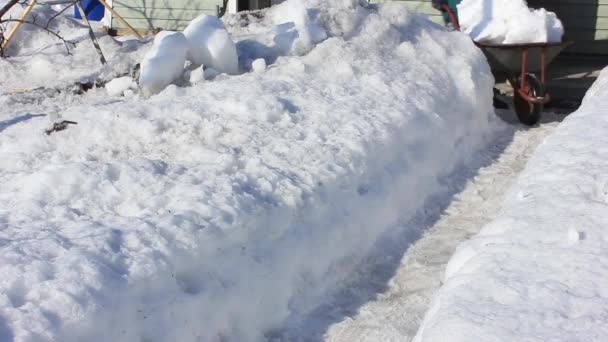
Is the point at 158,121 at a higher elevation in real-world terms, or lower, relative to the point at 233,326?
higher

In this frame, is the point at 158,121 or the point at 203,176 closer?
the point at 203,176

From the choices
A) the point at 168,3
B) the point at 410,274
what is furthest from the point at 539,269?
the point at 168,3

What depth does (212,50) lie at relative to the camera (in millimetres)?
5969


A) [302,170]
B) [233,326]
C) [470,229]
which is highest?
[302,170]

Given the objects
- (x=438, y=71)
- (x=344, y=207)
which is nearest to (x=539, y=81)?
(x=438, y=71)

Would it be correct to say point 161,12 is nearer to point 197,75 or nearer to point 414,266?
point 197,75

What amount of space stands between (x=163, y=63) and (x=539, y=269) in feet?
12.4

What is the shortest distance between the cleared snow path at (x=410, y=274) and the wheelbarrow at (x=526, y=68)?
63.2 inches

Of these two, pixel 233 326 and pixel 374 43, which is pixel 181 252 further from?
pixel 374 43

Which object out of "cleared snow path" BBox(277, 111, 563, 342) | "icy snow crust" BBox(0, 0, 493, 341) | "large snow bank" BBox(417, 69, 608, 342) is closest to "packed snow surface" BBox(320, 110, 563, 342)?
"cleared snow path" BBox(277, 111, 563, 342)

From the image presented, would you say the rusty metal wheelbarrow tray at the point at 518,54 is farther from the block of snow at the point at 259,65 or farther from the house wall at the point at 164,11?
the house wall at the point at 164,11

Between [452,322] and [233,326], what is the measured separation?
1140mm

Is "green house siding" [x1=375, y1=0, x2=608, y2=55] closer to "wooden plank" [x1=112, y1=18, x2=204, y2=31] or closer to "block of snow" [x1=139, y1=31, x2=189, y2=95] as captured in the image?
"wooden plank" [x1=112, y1=18, x2=204, y2=31]

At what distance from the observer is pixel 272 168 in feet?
13.5
